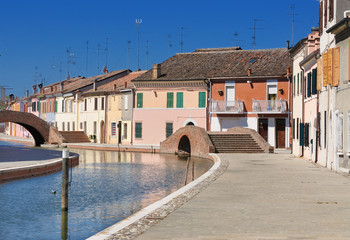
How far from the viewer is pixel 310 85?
3033 cm

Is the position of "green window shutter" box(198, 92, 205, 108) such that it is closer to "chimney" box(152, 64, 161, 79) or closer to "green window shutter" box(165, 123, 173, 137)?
"green window shutter" box(165, 123, 173, 137)

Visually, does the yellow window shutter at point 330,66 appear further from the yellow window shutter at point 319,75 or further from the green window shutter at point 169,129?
the green window shutter at point 169,129

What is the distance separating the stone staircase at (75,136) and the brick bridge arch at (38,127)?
5.69 feet

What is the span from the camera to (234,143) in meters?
42.2

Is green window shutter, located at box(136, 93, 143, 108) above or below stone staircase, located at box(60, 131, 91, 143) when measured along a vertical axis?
above

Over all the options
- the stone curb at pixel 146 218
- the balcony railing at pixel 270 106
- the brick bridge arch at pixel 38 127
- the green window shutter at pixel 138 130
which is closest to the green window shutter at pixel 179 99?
the green window shutter at pixel 138 130

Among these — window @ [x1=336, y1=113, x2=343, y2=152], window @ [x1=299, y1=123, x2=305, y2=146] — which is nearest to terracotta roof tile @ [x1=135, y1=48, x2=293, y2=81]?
window @ [x1=299, y1=123, x2=305, y2=146]

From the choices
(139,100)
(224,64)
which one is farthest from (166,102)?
(224,64)

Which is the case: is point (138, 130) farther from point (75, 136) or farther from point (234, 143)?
point (234, 143)

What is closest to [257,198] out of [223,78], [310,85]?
[310,85]

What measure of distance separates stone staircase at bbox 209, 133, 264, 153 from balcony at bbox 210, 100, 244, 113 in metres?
6.94

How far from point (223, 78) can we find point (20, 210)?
36.3 meters

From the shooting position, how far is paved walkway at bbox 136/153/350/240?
31.1 feet

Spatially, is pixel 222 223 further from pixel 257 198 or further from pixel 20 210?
pixel 20 210
